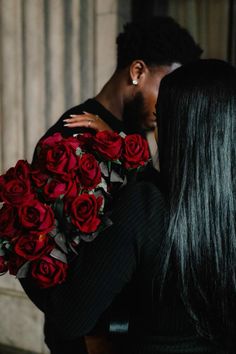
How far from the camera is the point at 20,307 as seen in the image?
92.6 inches

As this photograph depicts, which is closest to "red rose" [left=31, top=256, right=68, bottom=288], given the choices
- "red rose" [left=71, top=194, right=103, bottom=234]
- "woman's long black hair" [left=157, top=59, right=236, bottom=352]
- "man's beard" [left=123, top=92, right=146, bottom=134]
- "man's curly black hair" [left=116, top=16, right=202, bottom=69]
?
"red rose" [left=71, top=194, right=103, bottom=234]

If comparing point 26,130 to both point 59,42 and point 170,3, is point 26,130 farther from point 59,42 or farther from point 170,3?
point 170,3

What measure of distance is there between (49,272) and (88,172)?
0.79ft

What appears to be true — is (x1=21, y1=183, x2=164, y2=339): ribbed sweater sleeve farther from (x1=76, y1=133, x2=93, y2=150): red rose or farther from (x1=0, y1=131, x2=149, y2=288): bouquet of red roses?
(x1=76, y1=133, x2=93, y2=150): red rose

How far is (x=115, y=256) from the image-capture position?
78cm

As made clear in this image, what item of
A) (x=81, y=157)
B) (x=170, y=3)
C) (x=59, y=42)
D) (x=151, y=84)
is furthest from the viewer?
(x=170, y=3)

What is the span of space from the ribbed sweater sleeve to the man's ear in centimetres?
108

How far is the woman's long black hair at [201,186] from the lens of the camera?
0.78m

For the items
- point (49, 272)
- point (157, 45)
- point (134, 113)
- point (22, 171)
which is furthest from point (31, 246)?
point (157, 45)

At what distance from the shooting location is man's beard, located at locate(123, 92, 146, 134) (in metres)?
1.80

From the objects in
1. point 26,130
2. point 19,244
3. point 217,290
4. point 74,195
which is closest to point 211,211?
point 217,290

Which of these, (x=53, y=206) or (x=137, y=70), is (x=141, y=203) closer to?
(x=53, y=206)

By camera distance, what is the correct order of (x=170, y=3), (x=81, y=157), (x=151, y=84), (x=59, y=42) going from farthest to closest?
(x=170, y=3)
(x=59, y=42)
(x=151, y=84)
(x=81, y=157)

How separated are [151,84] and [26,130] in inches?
37.2
